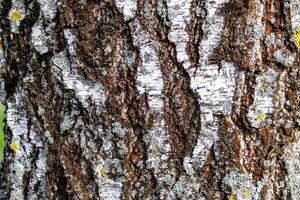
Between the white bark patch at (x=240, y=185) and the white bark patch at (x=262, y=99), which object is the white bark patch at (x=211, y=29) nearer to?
the white bark patch at (x=262, y=99)

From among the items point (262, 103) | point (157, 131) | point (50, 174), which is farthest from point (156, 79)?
point (50, 174)

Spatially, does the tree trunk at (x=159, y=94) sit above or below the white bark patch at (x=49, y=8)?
below

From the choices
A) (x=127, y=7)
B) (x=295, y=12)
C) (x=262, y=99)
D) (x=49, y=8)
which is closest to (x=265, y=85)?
(x=262, y=99)

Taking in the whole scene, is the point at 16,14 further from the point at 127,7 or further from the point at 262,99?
the point at 262,99

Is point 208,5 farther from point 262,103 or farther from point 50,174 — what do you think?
point 50,174

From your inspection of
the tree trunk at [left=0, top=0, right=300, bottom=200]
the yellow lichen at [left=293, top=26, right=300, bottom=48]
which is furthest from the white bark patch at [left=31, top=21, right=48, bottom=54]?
the yellow lichen at [left=293, top=26, right=300, bottom=48]

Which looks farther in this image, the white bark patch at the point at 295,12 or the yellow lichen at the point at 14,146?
the yellow lichen at the point at 14,146

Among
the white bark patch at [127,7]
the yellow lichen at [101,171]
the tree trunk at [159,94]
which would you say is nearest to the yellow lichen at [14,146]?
the tree trunk at [159,94]

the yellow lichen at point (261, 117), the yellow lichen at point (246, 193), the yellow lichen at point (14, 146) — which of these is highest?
the yellow lichen at point (261, 117)
